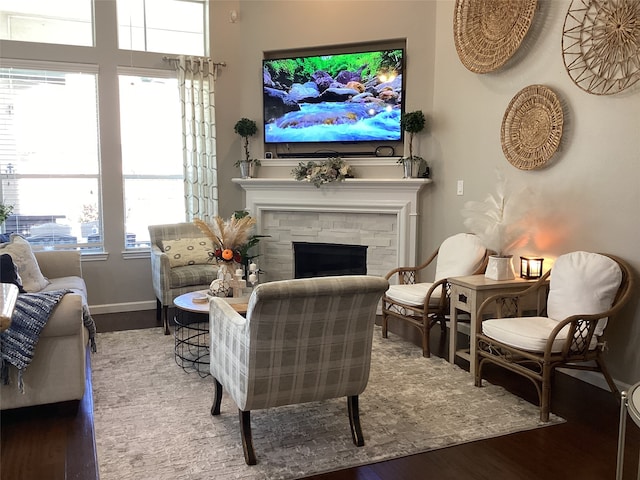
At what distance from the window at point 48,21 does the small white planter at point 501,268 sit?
4.25 m

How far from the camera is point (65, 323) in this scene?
285cm

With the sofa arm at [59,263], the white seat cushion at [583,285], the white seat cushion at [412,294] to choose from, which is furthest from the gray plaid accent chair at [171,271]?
the white seat cushion at [583,285]

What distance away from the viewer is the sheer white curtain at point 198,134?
542 cm

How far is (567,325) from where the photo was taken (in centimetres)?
314

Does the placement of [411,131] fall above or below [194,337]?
above

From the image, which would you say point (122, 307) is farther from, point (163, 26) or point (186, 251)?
point (163, 26)

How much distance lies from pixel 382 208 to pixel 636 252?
2.37 m

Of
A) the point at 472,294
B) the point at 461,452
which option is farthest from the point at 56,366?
the point at 472,294

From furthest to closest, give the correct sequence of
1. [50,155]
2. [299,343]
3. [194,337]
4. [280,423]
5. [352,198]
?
1. [352,198]
2. [50,155]
3. [194,337]
4. [280,423]
5. [299,343]

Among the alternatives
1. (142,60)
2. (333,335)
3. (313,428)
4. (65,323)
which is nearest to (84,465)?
(65,323)

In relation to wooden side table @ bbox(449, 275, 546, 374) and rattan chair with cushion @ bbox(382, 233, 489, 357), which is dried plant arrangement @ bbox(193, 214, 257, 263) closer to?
rattan chair with cushion @ bbox(382, 233, 489, 357)

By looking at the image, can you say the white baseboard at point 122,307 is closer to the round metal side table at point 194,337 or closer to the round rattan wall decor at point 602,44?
the round metal side table at point 194,337

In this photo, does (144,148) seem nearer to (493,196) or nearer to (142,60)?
(142,60)

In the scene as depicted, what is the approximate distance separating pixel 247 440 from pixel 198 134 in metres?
3.73
